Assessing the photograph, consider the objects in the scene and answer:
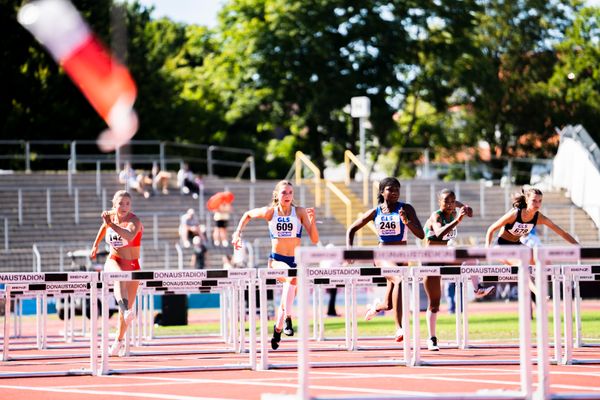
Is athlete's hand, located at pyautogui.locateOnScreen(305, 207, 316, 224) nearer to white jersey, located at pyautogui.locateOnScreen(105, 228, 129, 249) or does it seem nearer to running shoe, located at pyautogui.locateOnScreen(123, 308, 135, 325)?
white jersey, located at pyautogui.locateOnScreen(105, 228, 129, 249)

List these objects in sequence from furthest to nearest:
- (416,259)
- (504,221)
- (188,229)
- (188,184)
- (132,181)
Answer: (188,184) < (132,181) < (188,229) < (504,221) < (416,259)

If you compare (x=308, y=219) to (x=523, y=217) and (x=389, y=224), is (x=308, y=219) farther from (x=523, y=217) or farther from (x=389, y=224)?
(x=523, y=217)

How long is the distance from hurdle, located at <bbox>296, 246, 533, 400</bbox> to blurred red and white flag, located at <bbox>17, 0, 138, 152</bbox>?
41889mm

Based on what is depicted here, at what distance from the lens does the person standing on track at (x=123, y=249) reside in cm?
1559

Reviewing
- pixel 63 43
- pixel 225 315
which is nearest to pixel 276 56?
pixel 63 43

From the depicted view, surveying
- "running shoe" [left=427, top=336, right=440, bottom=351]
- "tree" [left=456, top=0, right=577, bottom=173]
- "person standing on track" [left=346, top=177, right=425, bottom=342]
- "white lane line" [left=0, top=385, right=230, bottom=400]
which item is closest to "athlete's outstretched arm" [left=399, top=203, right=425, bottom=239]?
"person standing on track" [left=346, top=177, right=425, bottom=342]

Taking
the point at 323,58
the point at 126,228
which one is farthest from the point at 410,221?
the point at 323,58

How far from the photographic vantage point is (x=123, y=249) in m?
16.0

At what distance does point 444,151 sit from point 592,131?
7.64m

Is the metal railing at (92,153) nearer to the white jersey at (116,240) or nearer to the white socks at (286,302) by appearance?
the white jersey at (116,240)

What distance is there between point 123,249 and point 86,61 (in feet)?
146

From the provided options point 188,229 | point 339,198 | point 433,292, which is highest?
point 339,198

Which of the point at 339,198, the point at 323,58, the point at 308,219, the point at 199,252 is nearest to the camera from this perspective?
the point at 308,219

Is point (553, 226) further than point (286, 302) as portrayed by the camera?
Yes
